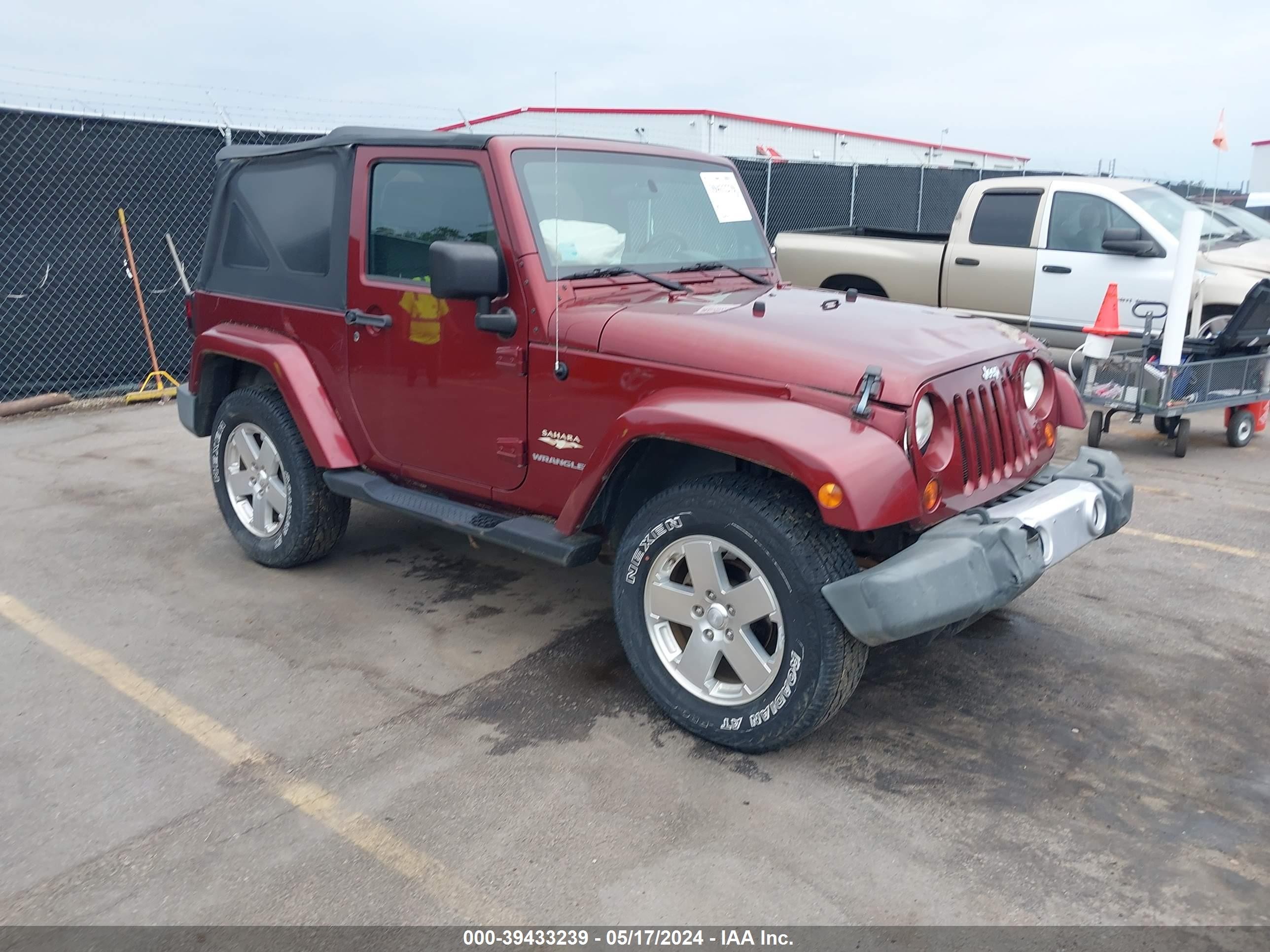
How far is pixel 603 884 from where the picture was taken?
9.00ft

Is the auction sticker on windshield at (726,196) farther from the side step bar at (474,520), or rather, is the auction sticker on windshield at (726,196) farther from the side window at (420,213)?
the side step bar at (474,520)

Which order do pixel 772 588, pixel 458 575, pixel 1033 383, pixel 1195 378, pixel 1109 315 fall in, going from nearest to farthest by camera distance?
pixel 772 588 → pixel 1033 383 → pixel 458 575 → pixel 1195 378 → pixel 1109 315

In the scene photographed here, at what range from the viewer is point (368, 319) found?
4391 mm

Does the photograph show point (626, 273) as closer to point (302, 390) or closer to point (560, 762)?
point (302, 390)

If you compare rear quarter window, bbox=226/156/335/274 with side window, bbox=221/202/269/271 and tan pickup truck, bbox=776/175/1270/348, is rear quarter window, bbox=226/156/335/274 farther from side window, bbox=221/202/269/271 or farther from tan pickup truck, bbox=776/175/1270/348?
tan pickup truck, bbox=776/175/1270/348

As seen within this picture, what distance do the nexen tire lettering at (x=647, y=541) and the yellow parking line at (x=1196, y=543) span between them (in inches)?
126

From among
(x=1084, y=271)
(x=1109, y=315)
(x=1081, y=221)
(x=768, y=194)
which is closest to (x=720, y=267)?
(x=1109, y=315)

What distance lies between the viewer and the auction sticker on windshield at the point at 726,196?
15.2 ft

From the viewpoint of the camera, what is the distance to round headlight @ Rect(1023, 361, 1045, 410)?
12.8 ft

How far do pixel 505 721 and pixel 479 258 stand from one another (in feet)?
5.44

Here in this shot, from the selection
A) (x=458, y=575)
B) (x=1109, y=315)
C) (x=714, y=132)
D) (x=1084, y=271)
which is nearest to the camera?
(x=458, y=575)

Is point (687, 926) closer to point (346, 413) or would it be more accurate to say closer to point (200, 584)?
point (346, 413)

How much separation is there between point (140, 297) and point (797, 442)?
8.59 metres

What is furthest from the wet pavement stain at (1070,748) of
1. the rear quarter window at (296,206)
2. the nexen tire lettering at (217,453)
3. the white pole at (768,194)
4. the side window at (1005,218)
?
the white pole at (768,194)
